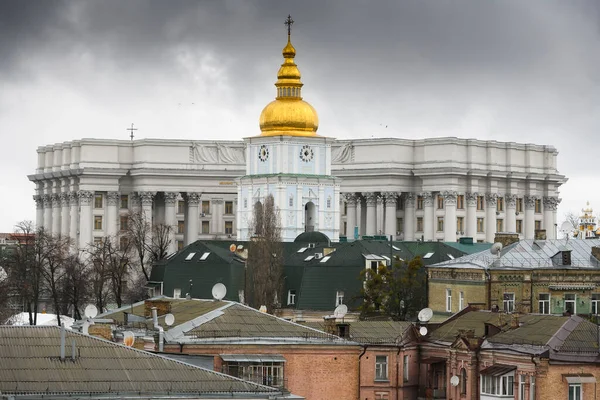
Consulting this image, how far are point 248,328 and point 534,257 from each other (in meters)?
28.9


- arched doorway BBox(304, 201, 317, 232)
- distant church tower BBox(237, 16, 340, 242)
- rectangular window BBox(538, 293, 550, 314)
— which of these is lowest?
rectangular window BBox(538, 293, 550, 314)

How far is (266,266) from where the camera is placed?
11850 centimetres

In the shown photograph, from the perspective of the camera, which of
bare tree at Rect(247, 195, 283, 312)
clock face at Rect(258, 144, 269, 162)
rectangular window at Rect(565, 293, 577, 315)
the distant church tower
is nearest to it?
rectangular window at Rect(565, 293, 577, 315)

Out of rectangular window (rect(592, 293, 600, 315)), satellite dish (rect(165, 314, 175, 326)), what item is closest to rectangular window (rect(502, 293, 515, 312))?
rectangular window (rect(592, 293, 600, 315))

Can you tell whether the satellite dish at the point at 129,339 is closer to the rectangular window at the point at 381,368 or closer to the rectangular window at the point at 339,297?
the rectangular window at the point at 381,368

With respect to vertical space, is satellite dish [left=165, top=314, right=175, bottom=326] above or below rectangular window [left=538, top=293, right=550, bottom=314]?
below

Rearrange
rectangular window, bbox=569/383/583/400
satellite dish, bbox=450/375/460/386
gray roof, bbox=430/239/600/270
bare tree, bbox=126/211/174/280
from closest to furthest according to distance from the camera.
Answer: rectangular window, bbox=569/383/583/400
satellite dish, bbox=450/375/460/386
gray roof, bbox=430/239/600/270
bare tree, bbox=126/211/174/280

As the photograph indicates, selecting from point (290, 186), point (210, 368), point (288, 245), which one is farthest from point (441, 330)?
point (290, 186)

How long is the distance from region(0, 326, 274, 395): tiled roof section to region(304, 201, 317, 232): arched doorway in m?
99.1

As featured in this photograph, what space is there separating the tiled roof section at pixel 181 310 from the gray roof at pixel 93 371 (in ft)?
46.9

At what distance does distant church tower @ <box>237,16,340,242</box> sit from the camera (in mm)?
155875

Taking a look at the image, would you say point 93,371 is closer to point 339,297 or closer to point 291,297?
point 339,297

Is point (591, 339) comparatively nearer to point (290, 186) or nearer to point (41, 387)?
point (41, 387)

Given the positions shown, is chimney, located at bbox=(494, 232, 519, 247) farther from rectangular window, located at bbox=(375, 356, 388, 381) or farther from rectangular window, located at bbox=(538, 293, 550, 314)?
rectangular window, located at bbox=(375, 356, 388, 381)
